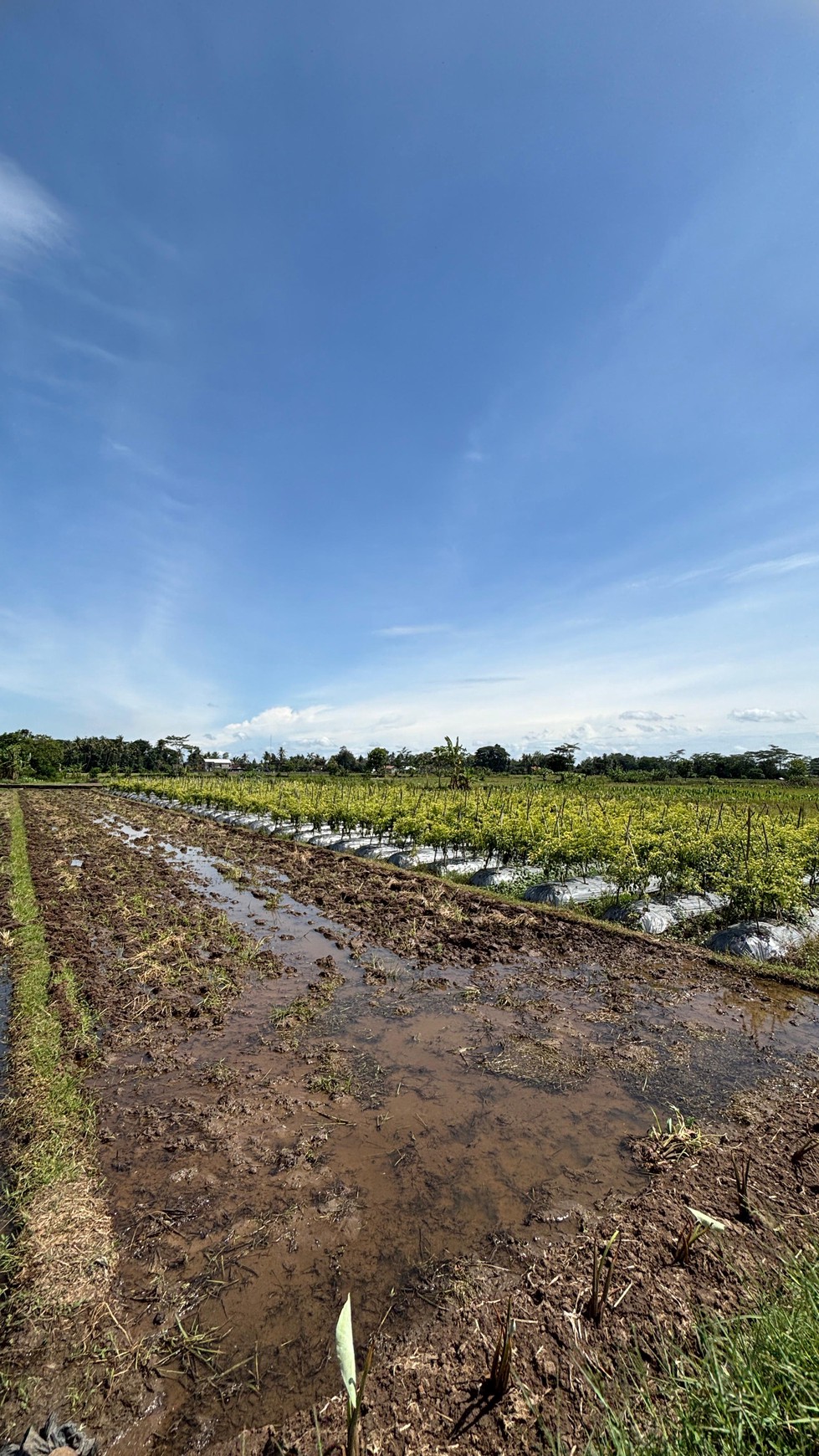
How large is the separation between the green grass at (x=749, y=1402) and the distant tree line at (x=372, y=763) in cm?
4768

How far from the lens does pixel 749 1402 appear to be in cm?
172

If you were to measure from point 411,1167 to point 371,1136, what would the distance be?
473 mm

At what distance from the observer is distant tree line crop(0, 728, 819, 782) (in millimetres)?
56344

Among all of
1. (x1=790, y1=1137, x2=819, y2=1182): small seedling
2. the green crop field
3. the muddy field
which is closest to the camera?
the muddy field

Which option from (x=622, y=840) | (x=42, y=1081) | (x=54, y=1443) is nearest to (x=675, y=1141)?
(x=54, y=1443)

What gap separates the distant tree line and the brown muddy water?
4320cm

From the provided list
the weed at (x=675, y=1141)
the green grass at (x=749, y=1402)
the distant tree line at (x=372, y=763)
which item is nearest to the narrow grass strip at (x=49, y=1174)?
the green grass at (x=749, y=1402)

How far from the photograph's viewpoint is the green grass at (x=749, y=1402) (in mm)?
1627

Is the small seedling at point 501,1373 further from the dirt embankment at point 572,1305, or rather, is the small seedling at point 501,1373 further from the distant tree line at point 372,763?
the distant tree line at point 372,763

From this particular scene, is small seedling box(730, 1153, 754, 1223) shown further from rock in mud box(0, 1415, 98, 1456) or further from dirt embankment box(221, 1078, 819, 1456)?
rock in mud box(0, 1415, 98, 1456)

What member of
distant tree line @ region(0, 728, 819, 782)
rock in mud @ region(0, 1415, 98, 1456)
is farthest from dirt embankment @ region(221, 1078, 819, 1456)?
distant tree line @ region(0, 728, 819, 782)

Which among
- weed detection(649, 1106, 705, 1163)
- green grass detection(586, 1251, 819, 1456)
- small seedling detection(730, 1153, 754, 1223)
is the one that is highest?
green grass detection(586, 1251, 819, 1456)

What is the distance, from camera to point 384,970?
7.86 metres

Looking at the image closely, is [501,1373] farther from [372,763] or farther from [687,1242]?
[372,763]
